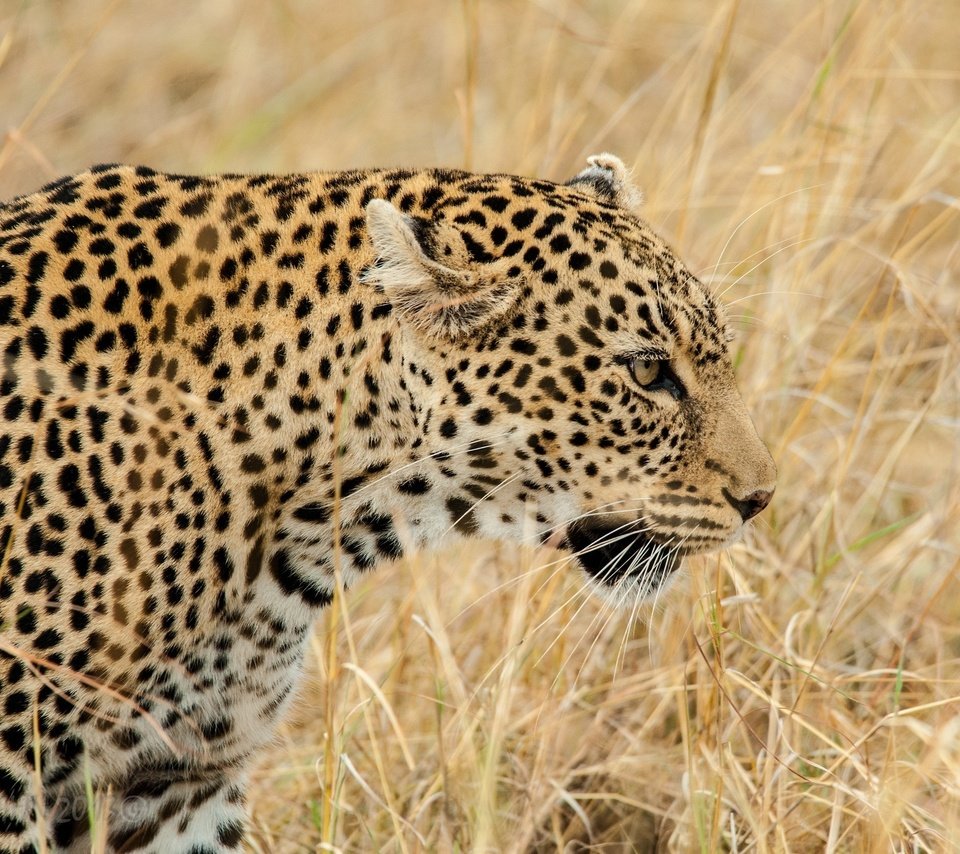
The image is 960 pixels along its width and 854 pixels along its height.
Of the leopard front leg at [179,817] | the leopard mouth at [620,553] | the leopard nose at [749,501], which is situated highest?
the leopard nose at [749,501]

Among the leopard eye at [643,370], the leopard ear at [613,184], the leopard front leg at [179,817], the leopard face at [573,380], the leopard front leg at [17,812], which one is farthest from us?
the leopard ear at [613,184]

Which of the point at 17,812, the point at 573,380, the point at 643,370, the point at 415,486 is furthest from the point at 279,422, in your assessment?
the point at 17,812

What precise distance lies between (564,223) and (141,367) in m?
1.28

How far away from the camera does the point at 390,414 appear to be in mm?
4453

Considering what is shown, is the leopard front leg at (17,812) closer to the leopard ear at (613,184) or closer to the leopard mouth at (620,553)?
the leopard mouth at (620,553)

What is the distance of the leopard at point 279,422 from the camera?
423cm

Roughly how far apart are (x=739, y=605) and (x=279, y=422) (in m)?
2.15

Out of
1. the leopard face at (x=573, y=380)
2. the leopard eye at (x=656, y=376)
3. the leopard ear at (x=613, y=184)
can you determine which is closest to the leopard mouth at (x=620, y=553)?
the leopard face at (x=573, y=380)

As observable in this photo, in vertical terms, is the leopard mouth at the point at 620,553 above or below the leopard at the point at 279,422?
below

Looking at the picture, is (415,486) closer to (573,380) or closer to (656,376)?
(573,380)

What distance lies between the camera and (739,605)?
5.75 m

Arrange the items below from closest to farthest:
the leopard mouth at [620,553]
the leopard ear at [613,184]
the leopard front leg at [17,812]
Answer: the leopard front leg at [17,812] → the leopard mouth at [620,553] → the leopard ear at [613,184]

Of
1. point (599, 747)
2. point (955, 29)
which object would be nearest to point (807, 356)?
point (599, 747)

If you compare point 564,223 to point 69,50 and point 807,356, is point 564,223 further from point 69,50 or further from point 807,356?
point 69,50
